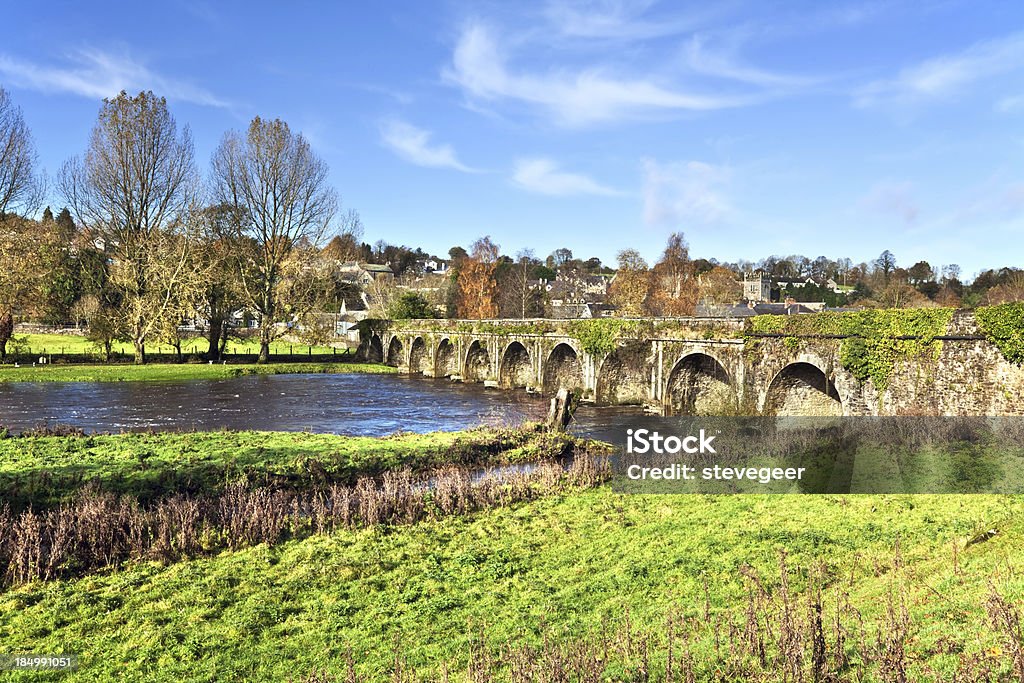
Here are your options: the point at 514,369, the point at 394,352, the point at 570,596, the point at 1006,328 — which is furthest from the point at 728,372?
the point at 394,352

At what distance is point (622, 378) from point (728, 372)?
25.3ft

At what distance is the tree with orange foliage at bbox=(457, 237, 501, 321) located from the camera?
73562 millimetres

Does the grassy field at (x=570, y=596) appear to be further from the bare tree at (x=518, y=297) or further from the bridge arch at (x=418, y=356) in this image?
the bare tree at (x=518, y=297)

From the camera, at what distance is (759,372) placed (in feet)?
78.3

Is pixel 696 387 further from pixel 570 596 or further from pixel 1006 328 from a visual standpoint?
pixel 570 596

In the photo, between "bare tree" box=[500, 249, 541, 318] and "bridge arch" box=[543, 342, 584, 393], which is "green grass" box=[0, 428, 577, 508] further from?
"bare tree" box=[500, 249, 541, 318]

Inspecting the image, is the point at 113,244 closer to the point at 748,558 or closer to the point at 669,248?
the point at 748,558

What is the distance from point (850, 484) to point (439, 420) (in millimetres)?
16646

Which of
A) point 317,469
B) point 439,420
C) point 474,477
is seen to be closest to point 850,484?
point 474,477

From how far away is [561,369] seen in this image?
38.6 m

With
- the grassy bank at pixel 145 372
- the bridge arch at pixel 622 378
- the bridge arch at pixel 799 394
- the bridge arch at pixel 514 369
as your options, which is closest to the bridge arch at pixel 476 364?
the bridge arch at pixel 514 369

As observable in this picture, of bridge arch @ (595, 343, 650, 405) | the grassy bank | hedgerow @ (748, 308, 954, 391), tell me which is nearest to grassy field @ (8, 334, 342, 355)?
the grassy bank

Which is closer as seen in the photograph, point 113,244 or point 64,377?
point 64,377

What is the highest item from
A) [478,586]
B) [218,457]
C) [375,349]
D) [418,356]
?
[375,349]
